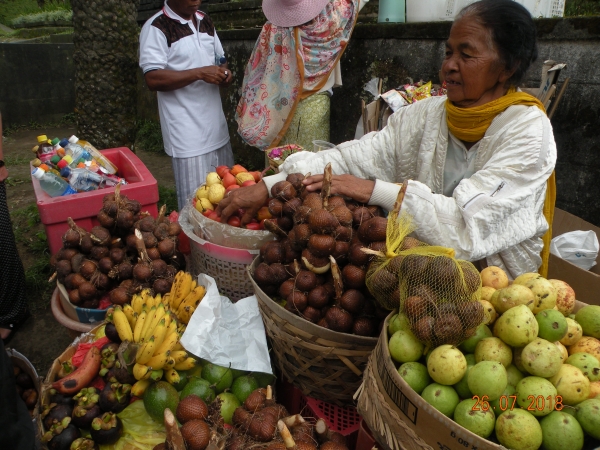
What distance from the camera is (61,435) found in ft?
5.49

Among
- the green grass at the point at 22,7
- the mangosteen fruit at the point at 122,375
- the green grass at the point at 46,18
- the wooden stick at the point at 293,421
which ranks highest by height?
the green grass at the point at 22,7

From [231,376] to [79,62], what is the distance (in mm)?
4203

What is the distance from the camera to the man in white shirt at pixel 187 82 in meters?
3.39

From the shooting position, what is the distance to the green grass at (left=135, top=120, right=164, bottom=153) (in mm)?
8125

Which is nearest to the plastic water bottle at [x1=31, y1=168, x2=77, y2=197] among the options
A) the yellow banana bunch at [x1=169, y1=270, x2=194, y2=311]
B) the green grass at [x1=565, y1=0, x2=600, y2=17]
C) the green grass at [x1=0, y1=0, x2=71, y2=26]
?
the yellow banana bunch at [x1=169, y1=270, x2=194, y2=311]

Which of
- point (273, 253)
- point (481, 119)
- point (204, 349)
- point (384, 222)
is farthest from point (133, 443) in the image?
point (481, 119)

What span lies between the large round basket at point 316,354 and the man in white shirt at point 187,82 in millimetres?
2227

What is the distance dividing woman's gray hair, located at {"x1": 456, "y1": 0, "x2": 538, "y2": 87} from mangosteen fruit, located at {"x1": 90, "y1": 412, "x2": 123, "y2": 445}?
7.37 ft

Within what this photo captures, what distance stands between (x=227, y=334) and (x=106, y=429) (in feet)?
2.05

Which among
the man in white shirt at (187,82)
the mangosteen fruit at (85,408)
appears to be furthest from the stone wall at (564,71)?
the mangosteen fruit at (85,408)

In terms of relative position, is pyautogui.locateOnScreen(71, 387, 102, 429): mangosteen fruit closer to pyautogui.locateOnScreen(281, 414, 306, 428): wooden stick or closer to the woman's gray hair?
pyautogui.locateOnScreen(281, 414, 306, 428): wooden stick

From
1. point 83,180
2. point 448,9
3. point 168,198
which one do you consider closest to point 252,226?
point 83,180

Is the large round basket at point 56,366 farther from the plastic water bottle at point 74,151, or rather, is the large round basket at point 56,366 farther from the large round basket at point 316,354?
the plastic water bottle at point 74,151

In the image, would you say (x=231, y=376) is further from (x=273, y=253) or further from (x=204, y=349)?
(x=273, y=253)
